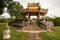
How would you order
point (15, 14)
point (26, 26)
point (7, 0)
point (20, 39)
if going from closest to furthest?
point (20, 39)
point (26, 26)
point (7, 0)
point (15, 14)

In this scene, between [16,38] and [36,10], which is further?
[36,10]

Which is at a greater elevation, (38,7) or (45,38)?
(38,7)

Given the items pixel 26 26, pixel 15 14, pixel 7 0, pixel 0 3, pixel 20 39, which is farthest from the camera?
pixel 15 14

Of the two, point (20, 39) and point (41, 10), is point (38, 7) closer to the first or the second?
point (41, 10)

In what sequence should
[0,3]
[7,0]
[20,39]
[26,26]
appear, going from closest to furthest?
[20,39] → [26,26] → [0,3] → [7,0]

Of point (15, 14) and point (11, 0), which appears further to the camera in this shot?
point (15, 14)

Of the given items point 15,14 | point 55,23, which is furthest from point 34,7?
point 15,14

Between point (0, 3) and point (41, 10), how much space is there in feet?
31.8

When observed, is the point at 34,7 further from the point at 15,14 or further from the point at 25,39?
the point at 15,14

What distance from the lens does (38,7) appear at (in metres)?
38.4

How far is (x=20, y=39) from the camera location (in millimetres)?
20453

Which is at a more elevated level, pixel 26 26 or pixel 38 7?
pixel 38 7

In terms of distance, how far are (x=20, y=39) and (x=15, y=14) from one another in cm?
4408

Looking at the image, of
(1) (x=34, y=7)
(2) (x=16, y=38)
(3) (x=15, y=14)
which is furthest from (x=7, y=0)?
(2) (x=16, y=38)
